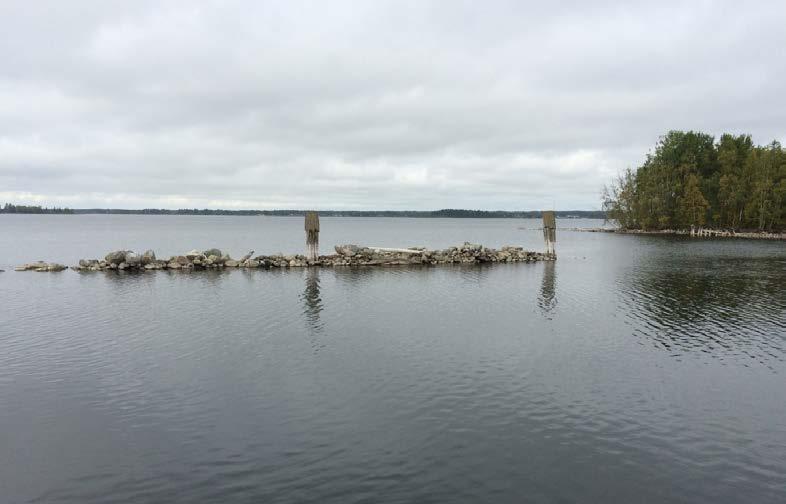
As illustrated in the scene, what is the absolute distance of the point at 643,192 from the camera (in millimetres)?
137500

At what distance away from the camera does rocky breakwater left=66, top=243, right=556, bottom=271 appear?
4791cm

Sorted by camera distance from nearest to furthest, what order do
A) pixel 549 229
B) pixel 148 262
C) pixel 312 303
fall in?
pixel 312 303
pixel 148 262
pixel 549 229

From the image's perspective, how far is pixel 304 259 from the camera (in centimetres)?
5250

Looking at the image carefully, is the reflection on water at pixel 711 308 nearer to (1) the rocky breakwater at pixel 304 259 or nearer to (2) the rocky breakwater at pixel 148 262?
(1) the rocky breakwater at pixel 304 259

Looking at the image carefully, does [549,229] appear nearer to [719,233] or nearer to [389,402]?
[389,402]

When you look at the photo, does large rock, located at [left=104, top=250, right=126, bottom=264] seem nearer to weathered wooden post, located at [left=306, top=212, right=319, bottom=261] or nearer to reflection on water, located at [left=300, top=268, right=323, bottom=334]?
weathered wooden post, located at [left=306, top=212, right=319, bottom=261]

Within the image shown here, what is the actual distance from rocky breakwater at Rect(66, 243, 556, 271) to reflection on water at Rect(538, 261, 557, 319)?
7338 mm

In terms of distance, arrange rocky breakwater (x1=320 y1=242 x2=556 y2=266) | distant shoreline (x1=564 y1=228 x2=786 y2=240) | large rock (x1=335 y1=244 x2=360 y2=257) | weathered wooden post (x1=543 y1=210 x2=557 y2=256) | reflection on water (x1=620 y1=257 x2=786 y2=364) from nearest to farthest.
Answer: reflection on water (x1=620 y1=257 x2=786 y2=364) → rocky breakwater (x1=320 y1=242 x2=556 y2=266) → large rock (x1=335 y1=244 x2=360 y2=257) → weathered wooden post (x1=543 y1=210 x2=557 y2=256) → distant shoreline (x1=564 y1=228 x2=786 y2=240)

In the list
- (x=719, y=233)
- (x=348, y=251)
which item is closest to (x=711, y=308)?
(x=348, y=251)

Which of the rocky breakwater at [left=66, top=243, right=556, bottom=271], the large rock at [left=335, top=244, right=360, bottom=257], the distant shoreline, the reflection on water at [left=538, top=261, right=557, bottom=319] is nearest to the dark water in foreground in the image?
the reflection on water at [left=538, top=261, right=557, bottom=319]

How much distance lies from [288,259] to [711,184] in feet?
389

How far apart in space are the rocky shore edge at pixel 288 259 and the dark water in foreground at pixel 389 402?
17.4 metres

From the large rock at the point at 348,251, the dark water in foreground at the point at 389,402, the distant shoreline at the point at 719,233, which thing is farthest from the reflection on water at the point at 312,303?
the distant shoreline at the point at 719,233

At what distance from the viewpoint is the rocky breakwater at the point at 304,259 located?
4791cm
